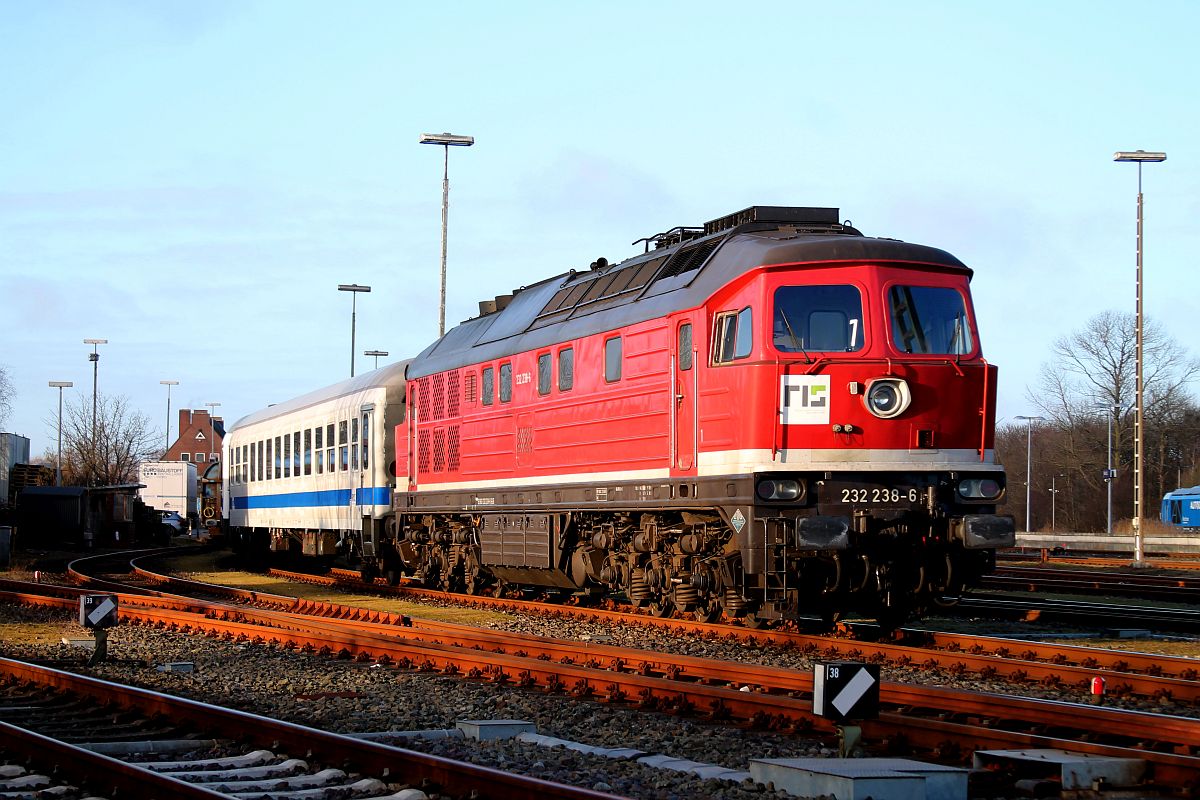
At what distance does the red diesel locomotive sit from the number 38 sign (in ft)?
16.1

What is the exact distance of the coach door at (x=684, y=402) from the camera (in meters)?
14.3

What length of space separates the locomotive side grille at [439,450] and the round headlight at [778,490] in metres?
9.12

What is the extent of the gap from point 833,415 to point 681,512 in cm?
249

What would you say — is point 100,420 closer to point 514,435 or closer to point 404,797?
point 514,435

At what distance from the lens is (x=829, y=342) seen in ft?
43.9

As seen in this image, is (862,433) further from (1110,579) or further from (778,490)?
(1110,579)

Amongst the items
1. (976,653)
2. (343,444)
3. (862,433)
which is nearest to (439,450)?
(343,444)

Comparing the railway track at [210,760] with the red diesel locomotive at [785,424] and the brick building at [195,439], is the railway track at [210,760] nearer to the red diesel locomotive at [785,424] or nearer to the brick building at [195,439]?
the red diesel locomotive at [785,424]

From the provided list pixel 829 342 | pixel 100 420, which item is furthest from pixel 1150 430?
pixel 829 342

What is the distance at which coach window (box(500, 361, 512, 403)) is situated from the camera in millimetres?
18816

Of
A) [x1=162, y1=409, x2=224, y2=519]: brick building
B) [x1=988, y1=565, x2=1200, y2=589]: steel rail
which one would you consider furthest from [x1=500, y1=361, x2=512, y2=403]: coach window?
[x1=162, y1=409, x2=224, y2=519]: brick building

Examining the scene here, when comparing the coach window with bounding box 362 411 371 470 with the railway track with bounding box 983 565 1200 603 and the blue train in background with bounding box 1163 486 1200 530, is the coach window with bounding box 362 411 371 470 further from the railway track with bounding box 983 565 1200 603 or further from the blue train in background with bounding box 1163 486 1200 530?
the blue train in background with bounding box 1163 486 1200 530

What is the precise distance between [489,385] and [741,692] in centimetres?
1033

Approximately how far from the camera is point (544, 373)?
1766 cm
